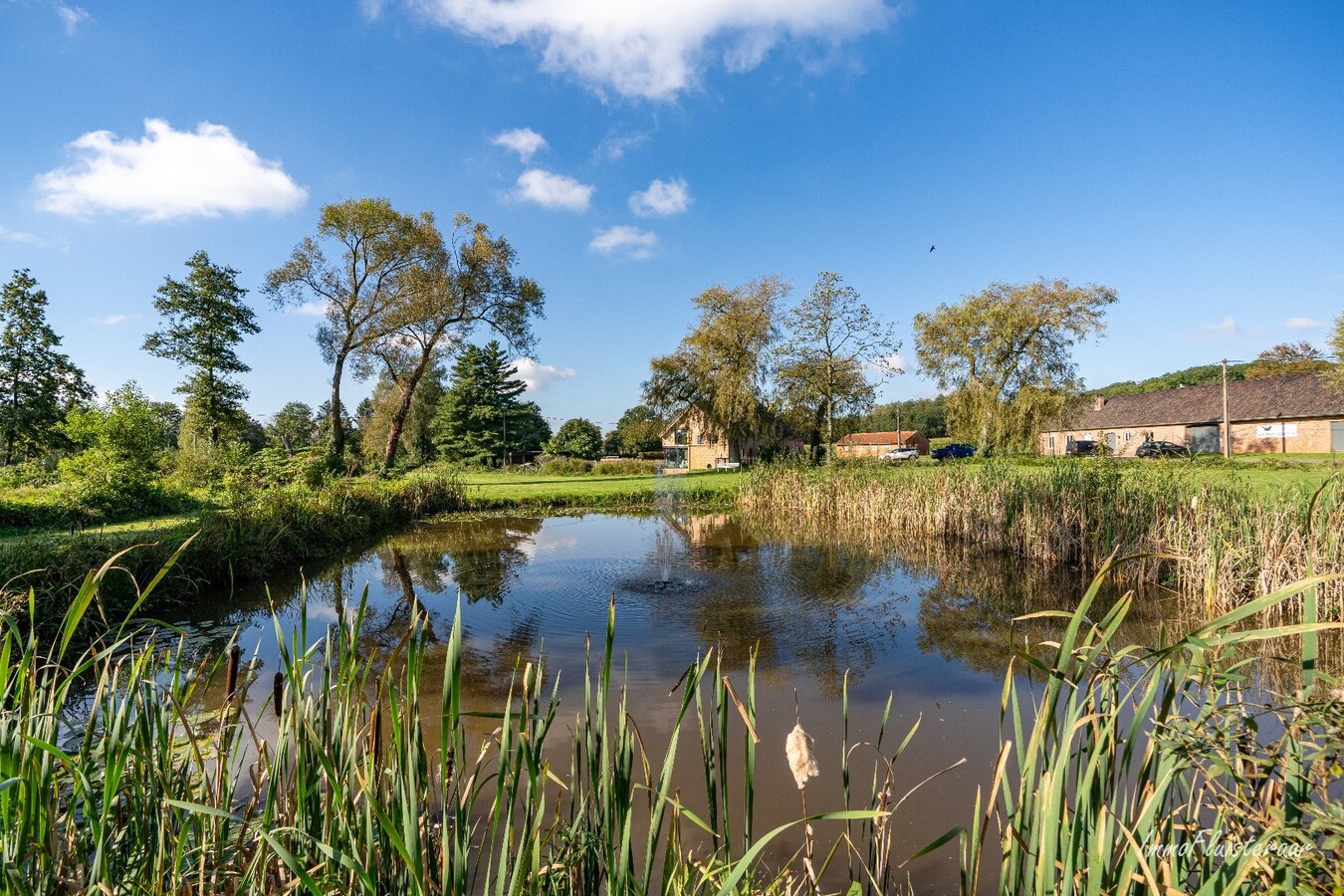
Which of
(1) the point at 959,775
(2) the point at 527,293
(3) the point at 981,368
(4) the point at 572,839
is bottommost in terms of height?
(1) the point at 959,775

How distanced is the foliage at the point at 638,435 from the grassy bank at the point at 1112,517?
32.4 meters

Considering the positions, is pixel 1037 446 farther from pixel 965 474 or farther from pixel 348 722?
pixel 348 722

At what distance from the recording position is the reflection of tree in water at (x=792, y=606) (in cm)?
672

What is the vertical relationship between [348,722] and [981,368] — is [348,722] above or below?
below

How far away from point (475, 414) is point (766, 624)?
4376 cm

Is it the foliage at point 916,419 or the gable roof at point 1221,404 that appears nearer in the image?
the gable roof at point 1221,404

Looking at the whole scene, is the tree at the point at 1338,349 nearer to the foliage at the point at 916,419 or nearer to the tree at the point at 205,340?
the tree at the point at 205,340

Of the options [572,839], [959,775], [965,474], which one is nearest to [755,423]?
[965,474]

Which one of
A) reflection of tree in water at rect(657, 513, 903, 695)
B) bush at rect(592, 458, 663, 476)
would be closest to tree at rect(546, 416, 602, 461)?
bush at rect(592, 458, 663, 476)

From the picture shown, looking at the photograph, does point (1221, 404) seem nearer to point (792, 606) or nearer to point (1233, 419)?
point (1233, 419)

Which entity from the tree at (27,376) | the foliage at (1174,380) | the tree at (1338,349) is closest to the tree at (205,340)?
the tree at (27,376)

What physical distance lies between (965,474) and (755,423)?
20260 mm

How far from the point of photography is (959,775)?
13.8ft

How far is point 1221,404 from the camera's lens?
3988 centimetres
